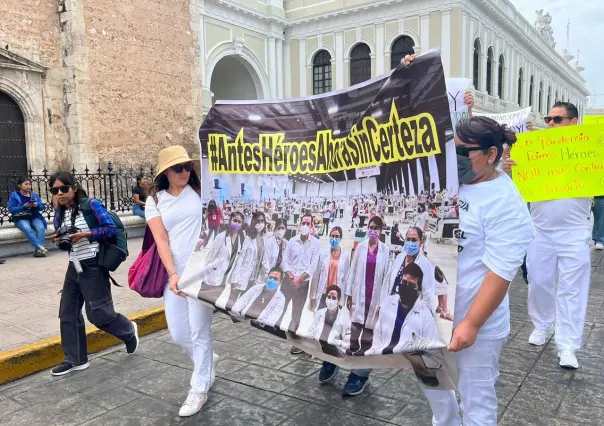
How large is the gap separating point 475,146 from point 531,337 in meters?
2.91

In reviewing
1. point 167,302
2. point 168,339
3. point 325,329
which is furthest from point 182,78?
point 325,329

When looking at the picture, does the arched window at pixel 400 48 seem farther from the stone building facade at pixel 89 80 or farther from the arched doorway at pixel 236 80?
the stone building facade at pixel 89 80

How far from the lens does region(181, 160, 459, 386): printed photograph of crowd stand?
223 centimetres

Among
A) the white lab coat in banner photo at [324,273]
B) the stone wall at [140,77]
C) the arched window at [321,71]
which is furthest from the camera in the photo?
the arched window at [321,71]

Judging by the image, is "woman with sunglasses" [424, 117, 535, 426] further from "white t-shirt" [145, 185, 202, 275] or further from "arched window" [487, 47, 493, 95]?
"arched window" [487, 47, 493, 95]

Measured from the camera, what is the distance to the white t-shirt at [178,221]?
3463 millimetres

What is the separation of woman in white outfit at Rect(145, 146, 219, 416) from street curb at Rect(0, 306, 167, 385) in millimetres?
1563

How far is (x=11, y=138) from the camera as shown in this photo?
13.9 metres

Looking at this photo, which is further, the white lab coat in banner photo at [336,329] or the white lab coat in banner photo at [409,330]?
the white lab coat in banner photo at [336,329]

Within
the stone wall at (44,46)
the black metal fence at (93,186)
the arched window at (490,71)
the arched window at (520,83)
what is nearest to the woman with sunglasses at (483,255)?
the black metal fence at (93,186)

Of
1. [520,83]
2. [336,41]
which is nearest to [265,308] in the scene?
[336,41]

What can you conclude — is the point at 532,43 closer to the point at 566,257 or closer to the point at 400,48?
the point at 400,48

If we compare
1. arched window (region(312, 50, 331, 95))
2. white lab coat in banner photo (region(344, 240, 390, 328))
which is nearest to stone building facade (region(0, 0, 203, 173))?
arched window (region(312, 50, 331, 95))

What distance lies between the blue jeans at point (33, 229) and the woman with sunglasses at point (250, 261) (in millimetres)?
7370
